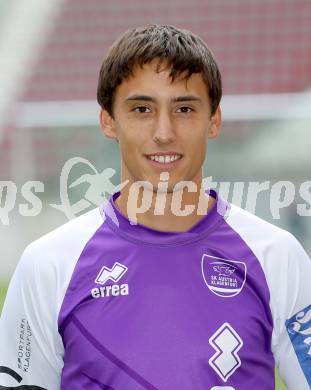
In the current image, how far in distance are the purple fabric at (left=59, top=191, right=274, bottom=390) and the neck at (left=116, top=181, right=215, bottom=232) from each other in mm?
22

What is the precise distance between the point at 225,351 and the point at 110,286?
29 centimetres

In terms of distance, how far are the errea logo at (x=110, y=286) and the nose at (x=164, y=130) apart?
30 cm

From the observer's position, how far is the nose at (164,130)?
192 cm

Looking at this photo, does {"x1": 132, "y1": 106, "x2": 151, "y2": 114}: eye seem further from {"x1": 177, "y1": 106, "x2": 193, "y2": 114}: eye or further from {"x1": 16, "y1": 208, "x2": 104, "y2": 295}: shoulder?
{"x1": 16, "y1": 208, "x2": 104, "y2": 295}: shoulder

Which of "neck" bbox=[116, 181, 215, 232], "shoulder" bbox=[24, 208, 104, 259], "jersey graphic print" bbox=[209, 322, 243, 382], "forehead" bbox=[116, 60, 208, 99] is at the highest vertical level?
"forehead" bbox=[116, 60, 208, 99]

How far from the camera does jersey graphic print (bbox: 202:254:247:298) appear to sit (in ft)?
6.54

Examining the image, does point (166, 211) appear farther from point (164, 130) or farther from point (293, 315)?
point (293, 315)

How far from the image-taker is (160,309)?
196 cm

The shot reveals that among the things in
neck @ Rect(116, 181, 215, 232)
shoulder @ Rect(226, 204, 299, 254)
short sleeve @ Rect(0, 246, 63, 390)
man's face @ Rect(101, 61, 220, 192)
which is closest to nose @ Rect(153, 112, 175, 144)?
man's face @ Rect(101, 61, 220, 192)

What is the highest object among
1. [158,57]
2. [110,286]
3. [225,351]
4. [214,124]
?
[158,57]
